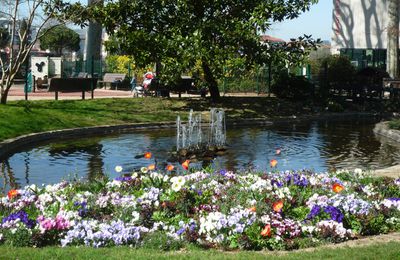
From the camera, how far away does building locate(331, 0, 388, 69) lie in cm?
4606

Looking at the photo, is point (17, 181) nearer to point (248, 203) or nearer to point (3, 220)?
point (3, 220)

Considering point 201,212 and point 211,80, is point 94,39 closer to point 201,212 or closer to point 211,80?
point 211,80

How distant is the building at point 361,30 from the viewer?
46062 millimetres

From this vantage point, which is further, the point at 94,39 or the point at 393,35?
the point at 94,39

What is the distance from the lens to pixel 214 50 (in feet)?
68.8

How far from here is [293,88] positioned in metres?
26.9

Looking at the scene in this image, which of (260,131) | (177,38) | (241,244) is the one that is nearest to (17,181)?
(241,244)

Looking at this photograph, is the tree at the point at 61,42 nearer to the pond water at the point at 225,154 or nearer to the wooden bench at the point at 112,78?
the wooden bench at the point at 112,78

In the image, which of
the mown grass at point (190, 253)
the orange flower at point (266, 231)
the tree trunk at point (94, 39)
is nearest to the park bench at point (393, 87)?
the tree trunk at point (94, 39)

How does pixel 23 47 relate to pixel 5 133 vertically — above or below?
above

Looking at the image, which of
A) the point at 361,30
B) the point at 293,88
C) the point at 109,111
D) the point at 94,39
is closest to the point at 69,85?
the point at 109,111

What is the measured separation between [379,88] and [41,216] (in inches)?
905

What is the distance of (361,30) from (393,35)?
15878 millimetres

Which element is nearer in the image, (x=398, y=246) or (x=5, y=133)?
(x=398, y=246)
